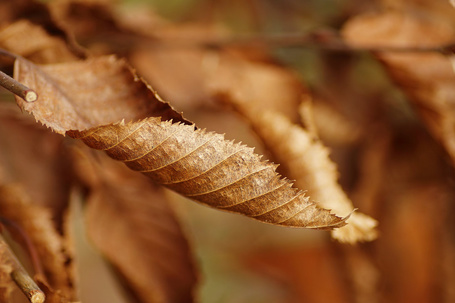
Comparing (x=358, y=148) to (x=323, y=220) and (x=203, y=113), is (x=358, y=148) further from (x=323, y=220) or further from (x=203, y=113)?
(x=323, y=220)

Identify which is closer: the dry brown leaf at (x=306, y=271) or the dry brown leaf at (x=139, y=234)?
the dry brown leaf at (x=139, y=234)

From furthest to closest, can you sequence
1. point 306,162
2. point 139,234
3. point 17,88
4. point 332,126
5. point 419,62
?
point 332,126 → point 419,62 → point 139,234 → point 306,162 → point 17,88

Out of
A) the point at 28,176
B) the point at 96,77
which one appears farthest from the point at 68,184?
the point at 96,77

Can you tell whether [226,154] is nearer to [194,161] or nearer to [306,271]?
[194,161]

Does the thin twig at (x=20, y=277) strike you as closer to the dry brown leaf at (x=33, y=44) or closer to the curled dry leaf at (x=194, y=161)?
the curled dry leaf at (x=194, y=161)

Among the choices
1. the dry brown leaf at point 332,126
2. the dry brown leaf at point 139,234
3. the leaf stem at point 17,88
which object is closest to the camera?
the leaf stem at point 17,88

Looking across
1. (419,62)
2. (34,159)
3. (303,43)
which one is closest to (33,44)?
(34,159)

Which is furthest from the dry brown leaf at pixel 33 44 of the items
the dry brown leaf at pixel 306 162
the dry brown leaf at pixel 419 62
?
the dry brown leaf at pixel 419 62
